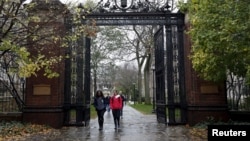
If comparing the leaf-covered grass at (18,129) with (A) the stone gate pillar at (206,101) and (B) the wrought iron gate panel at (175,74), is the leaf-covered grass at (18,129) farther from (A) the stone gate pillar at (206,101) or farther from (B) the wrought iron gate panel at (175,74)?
(A) the stone gate pillar at (206,101)

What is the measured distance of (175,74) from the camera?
16.0 m

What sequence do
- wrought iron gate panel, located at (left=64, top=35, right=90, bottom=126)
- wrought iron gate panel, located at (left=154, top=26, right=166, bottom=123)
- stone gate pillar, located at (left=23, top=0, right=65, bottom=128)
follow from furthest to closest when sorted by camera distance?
1. wrought iron gate panel, located at (left=154, top=26, right=166, bottom=123)
2. wrought iron gate panel, located at (left=64, top=35, right=90, bottom=126)
3. stone gate pillar, located at (left=23, top=0, right=65, bottom=128)

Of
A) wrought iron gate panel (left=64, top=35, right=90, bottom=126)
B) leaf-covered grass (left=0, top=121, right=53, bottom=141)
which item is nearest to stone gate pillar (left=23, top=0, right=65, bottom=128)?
leaf-covered grass (left=0, top=121, right=53, bottom=141)

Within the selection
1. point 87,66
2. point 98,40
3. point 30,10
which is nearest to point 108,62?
point 98,40

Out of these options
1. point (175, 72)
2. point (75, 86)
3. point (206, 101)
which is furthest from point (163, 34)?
point (75, 86)

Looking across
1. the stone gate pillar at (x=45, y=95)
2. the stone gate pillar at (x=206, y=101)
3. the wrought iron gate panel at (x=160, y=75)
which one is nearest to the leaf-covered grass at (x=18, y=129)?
the stone gate pillar at (x=45, y=95)

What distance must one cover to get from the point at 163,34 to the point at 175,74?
1.99 metres

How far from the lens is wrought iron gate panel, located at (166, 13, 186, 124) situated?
15.6m

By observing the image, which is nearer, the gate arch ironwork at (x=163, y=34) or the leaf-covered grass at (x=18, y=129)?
the leaf-covered grass at (x=18, y=129)

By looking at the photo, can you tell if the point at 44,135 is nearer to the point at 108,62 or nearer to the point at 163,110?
the point at 163,110

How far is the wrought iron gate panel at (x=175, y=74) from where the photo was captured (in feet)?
51.1

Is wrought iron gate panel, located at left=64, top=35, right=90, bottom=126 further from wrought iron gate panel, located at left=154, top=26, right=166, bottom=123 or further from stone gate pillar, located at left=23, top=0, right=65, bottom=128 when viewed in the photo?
wrought iron gate panel, located at left=154, top=26, right=166, bottom=123

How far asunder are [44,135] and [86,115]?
13.4 feet

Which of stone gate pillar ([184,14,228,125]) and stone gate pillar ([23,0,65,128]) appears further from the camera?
stone gate pillar ([184,14,228,125])
